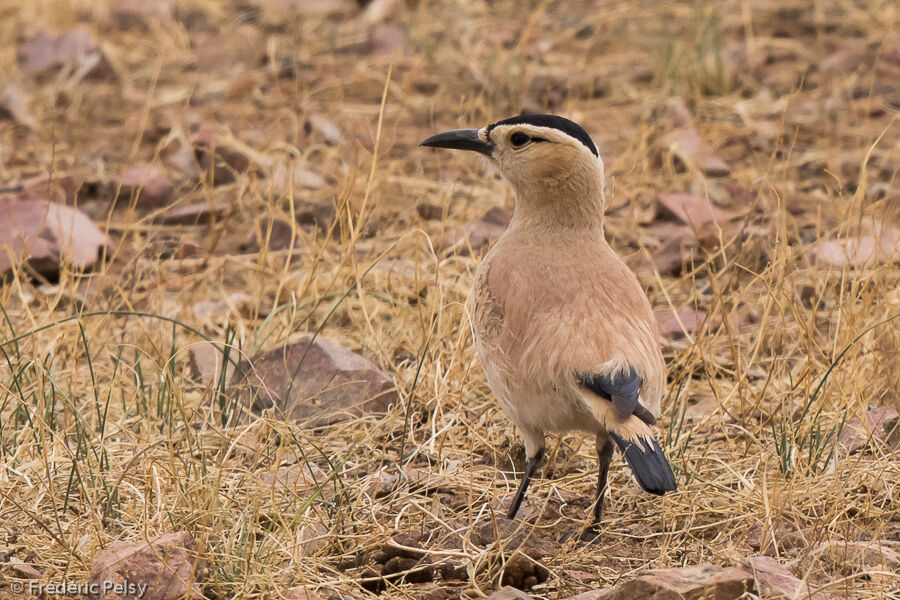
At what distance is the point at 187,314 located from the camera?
4.63 m

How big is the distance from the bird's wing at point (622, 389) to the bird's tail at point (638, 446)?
0.02m

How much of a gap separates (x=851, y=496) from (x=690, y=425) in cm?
72

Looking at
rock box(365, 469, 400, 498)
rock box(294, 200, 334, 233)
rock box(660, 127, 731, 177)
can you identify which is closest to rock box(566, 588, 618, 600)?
rock box(365, 469, 400, 498)

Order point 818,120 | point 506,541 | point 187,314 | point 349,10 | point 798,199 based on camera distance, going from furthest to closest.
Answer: point 349,10 < point 818,120 < point 798,199 < point 187,314 < point 506,541

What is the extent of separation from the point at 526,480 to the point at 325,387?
0.88 m

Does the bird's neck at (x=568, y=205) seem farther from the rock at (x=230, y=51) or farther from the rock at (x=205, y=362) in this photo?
the rock at (x=230, y=51)

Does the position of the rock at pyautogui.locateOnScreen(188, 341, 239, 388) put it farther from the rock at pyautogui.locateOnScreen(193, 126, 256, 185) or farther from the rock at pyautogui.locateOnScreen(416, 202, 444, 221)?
the rock at pyautogui.locateOnScreen(193, 126, 256, 185)

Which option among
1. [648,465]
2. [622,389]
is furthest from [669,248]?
[648,465]

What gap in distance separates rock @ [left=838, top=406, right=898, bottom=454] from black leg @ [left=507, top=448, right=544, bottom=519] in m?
0.89

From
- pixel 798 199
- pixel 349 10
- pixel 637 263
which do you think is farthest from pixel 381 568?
pixel 349 10

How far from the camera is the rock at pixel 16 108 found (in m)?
6.79

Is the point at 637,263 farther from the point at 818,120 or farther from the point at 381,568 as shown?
the point at 381,568

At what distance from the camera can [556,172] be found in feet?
11.3

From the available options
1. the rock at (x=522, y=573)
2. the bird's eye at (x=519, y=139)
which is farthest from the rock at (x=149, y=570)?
the bird's eye at (x=519, y=139)
